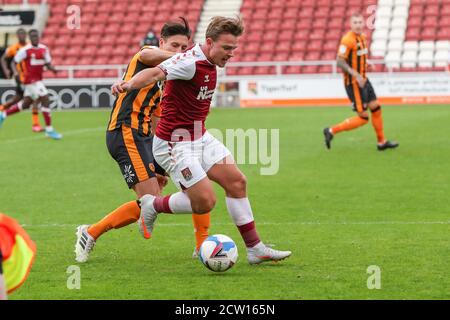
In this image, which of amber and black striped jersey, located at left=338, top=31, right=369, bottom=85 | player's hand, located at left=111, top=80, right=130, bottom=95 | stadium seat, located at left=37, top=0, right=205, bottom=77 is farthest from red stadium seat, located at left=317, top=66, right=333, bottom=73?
player's hand, located at left=111, top=80, right=130, bottom=95

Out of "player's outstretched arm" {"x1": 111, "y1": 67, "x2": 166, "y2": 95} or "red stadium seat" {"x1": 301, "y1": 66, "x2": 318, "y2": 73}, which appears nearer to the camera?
"player's outstretched arm" {"x1": 111, "y1": 67, "x2": 166, "y2": 95}

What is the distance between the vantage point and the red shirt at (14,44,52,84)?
68.5 ft

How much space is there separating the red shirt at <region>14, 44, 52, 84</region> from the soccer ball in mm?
14197

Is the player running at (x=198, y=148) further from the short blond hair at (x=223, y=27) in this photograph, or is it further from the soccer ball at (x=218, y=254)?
the soccer ball at (x=218, y=254)

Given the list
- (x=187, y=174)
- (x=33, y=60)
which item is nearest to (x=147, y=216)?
(x=187, y=174)

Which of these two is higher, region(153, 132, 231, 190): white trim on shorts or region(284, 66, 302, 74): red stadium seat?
region(153, 132, 231, 190): white trim on shorts

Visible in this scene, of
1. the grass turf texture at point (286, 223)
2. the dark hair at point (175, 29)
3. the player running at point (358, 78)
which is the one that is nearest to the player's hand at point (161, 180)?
the grass turf texture at point (286, 223)

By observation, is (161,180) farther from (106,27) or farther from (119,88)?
(106,27)

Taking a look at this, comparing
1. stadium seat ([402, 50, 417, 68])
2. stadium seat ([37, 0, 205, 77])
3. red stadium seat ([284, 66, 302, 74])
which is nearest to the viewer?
stadium seat ([402, 50, 417, 68])

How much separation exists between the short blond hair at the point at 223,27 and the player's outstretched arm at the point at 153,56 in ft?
1.38

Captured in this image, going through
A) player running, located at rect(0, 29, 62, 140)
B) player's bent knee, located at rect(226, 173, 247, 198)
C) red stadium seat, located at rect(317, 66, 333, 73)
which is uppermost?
player's bent knee, located at rect(226, 173, 247, 198)

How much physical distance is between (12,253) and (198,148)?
120 inches

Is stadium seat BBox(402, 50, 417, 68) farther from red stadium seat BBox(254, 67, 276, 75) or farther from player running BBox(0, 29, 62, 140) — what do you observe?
player running BBox(0, 29, 62, 140)
